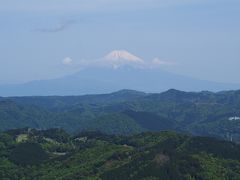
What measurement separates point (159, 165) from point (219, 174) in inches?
370

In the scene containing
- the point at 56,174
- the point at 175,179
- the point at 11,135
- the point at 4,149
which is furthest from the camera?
the point at 11,135

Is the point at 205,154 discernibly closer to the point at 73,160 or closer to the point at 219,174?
the point at 219,174

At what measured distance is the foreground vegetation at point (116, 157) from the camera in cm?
7819

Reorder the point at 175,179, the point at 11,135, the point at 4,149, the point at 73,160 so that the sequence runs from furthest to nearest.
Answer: the point at 11,135
the point at 4,149
the point at 73,160
the point at 175,179

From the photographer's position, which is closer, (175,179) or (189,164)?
(175,179)

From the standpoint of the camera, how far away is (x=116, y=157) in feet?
291

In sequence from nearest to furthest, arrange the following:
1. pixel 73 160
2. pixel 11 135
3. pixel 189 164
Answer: pixel 189 164
pixel 73 160
pixel 11 135

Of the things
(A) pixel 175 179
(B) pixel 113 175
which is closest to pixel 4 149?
(B) pixel 113 175

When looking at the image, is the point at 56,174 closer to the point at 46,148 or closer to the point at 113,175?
the point at 113,175

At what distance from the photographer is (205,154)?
88.9 m

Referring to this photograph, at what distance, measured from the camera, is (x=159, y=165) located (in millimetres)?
77625

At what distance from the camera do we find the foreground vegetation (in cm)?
7819

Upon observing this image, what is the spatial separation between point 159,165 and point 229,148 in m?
23.1

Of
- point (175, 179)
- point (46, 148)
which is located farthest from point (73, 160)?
point (175, 179)
